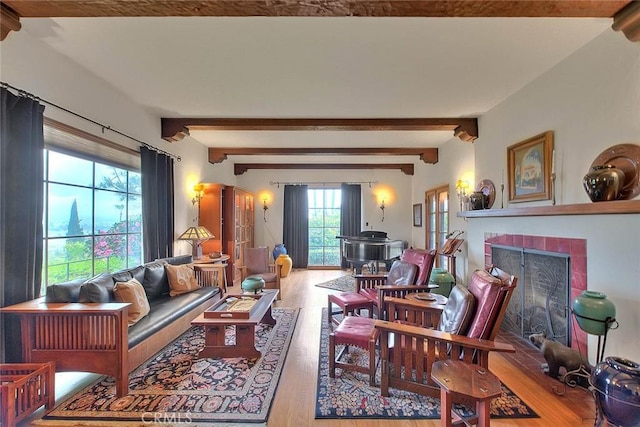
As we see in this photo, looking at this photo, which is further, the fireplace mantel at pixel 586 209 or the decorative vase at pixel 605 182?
the decorative vase at pixel 605 182

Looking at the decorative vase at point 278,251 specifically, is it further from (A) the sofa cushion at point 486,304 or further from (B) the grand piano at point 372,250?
(A) the sofa cushion at point 486,304

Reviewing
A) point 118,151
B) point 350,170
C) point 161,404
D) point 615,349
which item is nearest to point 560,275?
point 615,349

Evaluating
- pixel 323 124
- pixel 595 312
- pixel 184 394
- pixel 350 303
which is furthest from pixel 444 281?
pixel 184 394

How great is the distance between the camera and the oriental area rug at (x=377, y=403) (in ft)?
6.70

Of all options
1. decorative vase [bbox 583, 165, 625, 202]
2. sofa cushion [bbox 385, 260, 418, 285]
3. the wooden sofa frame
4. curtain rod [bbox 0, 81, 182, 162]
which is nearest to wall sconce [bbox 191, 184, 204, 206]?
curtain rod [bbox 0, 81, 182, 162]

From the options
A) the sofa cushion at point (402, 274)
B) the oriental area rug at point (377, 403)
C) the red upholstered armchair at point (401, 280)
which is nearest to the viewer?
the oriental area rug at point (377, 403)

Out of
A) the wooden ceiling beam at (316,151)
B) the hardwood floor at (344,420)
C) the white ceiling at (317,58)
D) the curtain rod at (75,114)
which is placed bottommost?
the hardwood floor at (344,420)

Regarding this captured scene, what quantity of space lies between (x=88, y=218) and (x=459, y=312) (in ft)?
12.2

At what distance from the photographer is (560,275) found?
9.00ft

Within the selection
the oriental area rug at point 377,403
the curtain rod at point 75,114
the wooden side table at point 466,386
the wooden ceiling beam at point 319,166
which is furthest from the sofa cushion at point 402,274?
the wooden ceiling beam at point 319,166

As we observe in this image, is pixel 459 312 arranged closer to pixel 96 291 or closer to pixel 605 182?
pixel 605 182

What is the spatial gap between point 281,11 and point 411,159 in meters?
6.26

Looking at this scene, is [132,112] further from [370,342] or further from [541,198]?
[541,198]

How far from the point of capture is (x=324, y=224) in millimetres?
8195
